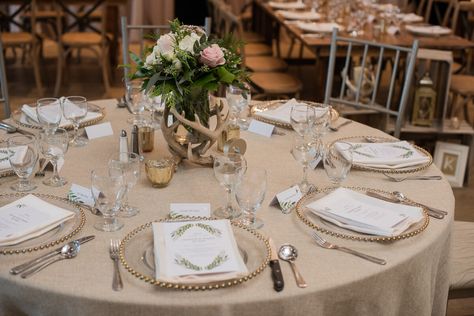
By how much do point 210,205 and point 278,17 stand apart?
3.41 m

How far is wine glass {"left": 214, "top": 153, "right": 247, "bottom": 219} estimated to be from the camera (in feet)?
4.80

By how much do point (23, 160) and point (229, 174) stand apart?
0.53 m

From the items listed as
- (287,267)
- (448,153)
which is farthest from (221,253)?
(448,153)

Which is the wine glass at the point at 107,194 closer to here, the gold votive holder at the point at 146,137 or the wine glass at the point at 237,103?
the gold votive holder at the point at 146,137

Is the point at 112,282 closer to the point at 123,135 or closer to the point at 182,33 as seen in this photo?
the point at 123,135

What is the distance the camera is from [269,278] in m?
1.21

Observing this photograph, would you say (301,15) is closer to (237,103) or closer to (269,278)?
(237,103)

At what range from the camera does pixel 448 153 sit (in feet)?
11.2

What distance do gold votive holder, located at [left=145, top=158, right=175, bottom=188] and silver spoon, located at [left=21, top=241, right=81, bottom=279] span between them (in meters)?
0.35

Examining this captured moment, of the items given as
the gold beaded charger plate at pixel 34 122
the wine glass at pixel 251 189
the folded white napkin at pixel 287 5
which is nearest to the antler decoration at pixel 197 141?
the wine glass at pixel 251 189

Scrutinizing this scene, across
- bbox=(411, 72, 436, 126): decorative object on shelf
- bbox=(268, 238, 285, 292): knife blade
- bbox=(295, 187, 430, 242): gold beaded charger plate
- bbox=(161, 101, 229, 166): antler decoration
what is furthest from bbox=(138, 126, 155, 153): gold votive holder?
bbox=(411, 72, 436, 126): decorative object on shelf

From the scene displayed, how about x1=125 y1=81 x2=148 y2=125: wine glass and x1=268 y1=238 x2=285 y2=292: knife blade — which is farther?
x1=125 y1=81 x2=148 y2=125: wine glass

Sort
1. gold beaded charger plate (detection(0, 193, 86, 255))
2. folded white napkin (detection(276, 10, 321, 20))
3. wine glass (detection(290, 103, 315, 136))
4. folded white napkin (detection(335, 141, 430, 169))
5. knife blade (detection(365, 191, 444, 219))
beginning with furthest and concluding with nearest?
folded white napkin (detection(276, 10, 321, 20))
wine glass (detection(290, 103, 315, 136))
folded white napkin (detection(335, 141, 430, 169))
knife blade (detection(365, 191, 444, 219))
gold beaded charger plate (detection(0, 193, 86, 255))

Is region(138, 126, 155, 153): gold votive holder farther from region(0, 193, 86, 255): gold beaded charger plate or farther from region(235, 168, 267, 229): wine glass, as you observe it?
region(235, 168, 267, 229): wine glass
